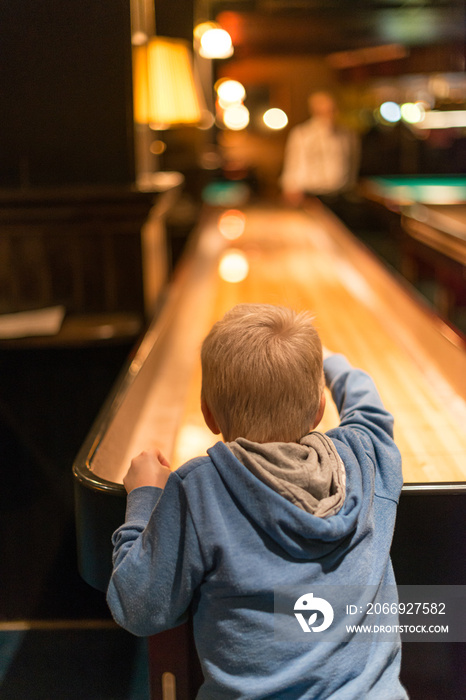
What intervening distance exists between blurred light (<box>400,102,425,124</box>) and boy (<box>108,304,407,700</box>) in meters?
13.7

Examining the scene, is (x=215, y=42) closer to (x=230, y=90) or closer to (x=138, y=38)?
(x=138, y=38)

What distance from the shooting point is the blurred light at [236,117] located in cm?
1518

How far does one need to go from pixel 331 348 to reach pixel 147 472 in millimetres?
1443

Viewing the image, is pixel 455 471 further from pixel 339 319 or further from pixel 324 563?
pixel 339 319

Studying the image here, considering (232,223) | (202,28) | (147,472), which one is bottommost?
(232,223)

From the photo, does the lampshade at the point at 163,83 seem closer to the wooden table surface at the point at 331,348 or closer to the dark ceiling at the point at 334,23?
the wooden table surface at the point at 331,348

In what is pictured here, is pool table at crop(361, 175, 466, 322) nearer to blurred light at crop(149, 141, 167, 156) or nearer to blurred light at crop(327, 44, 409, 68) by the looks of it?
blurred light at crop(149, 141, 167, 156)

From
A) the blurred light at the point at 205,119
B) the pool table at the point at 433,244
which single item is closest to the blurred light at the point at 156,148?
the blurred light at the point at 205,119

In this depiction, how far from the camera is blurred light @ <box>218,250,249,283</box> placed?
3.83 meters

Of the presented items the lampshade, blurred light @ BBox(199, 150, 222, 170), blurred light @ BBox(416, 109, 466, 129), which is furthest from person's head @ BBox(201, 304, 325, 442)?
blurred light @ BBox(416, 109, 466, 129)

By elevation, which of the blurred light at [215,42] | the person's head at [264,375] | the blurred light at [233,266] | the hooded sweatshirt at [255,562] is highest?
the blurred light at [215,42]

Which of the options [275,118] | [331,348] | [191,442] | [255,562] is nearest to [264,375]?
[255,562]

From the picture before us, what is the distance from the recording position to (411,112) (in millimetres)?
13555

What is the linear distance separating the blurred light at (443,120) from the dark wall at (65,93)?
10798 millimetres
